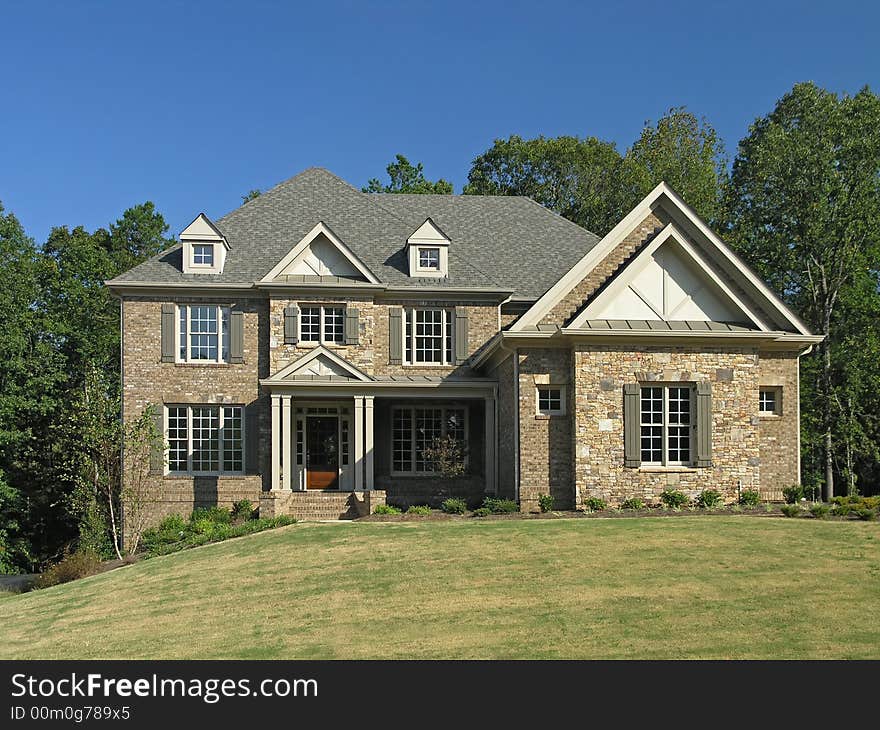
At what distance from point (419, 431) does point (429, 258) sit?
16.7 feet

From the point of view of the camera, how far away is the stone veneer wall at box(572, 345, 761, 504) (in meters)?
21.0

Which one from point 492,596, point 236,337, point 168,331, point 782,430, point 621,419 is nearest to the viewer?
point 492,596

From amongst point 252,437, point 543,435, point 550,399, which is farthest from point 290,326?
point 543,435

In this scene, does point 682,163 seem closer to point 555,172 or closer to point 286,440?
point 555,172

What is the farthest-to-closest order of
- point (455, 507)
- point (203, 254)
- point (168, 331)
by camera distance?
point (203, 254)
point (168, 331)
point (455, 507)

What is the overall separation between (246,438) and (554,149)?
2630 cm

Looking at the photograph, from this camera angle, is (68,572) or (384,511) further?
(384,511)

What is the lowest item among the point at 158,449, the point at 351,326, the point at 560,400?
the point at 158,449

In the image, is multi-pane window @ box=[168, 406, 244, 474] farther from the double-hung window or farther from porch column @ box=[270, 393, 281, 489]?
the double-hung window

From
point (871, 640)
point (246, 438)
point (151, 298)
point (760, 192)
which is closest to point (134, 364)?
point (151, 298)

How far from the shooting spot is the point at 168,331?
25.8 metres

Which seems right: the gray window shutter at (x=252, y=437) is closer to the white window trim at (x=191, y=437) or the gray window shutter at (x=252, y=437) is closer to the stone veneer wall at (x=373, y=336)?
the white window trim at (x=191, y=437)

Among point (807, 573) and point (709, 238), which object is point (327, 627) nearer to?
point (807, 573)

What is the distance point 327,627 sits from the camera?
12.3m
